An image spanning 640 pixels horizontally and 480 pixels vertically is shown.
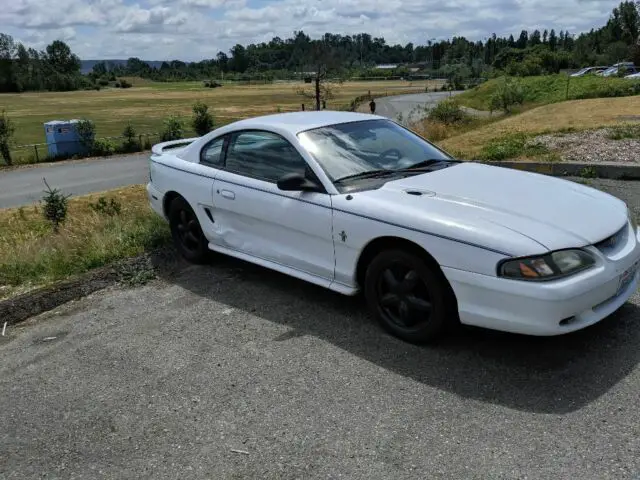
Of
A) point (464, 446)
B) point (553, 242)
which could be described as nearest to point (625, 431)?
point (464, 446)

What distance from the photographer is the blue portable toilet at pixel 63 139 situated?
35906mm

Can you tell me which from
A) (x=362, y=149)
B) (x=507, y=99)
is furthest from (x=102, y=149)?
(x=362, y=149)

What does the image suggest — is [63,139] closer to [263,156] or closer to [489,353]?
[263,156]

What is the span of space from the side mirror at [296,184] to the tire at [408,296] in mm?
730

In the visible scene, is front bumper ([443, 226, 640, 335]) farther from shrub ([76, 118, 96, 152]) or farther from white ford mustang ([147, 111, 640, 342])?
shrub ([76, 118, 96, 152])

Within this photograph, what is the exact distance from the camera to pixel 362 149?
15.9ft

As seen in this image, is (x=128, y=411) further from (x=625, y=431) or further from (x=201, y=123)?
(x=201, y=123)

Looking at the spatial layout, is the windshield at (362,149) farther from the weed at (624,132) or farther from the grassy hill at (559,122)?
the weed at (624,132)

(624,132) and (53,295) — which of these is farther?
(624,132)

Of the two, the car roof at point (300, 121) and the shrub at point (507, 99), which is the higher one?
the car roof at point (300, 121)

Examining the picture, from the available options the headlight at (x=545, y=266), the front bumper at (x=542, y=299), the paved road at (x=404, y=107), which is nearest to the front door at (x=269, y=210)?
the front bumper at (x=542, y=299)

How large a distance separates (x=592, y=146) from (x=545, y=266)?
25.9ft

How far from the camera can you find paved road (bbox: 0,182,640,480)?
2963 mm

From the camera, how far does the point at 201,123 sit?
41.5 meters
